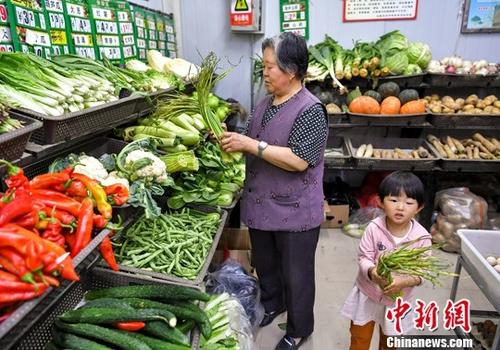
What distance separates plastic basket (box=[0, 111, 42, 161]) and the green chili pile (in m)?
0.71

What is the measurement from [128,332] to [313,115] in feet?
4.38

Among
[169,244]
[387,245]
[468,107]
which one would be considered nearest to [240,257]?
[169,244]

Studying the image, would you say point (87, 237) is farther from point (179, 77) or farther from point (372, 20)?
point (372, 20)

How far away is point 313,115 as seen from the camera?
76.1 inches

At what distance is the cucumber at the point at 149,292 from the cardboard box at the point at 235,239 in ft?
5.05

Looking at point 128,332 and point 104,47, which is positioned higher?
point 104,47

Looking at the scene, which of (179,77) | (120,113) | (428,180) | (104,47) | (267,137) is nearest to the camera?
(120,113)

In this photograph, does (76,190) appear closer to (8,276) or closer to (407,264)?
(8,276)

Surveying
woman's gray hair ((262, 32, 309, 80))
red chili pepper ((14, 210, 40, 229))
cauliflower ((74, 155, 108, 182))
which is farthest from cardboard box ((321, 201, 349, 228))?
red chili pepper ((14, 210, 40, 229))

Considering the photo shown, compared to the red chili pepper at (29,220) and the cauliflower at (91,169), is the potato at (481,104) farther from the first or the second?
the red chili pepper at (29,220)

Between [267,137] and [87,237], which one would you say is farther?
[267,137]

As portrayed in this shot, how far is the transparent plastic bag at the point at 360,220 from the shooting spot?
4.01m

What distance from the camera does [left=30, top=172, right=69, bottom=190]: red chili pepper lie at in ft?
3.88

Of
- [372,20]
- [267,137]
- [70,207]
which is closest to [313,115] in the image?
[267,137]
